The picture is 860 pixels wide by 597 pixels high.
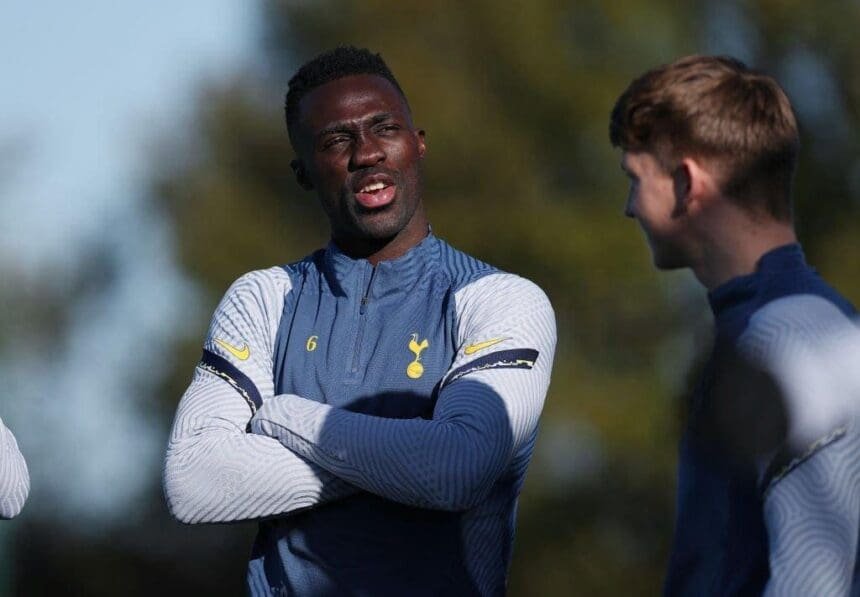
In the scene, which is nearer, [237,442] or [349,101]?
[237,442]

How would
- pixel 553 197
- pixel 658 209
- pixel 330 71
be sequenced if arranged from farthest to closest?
pixel 553 197
pixel 330 71
pixel 658 209

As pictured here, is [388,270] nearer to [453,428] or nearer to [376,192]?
[376,192]

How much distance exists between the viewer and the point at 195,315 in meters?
14.5

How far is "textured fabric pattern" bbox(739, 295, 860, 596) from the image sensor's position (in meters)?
2.89

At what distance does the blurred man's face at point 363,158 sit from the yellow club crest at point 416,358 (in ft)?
1.12

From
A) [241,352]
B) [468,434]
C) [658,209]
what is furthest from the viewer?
[241,352]

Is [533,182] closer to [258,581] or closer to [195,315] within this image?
[195,315]

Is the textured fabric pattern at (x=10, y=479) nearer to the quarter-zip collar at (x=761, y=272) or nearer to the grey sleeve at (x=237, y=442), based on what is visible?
the grey sleeve at (x=237, y=442)

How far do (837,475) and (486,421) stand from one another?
123 centimetres

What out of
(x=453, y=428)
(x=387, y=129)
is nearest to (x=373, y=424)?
(x=453, y=428)

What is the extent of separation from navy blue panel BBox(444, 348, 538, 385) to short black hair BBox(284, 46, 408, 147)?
87 cm

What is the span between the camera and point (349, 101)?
4555mm

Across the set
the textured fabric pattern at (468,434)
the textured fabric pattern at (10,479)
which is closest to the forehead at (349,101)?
the textured fabric pattern at (468,434)

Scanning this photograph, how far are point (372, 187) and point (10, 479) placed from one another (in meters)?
A: 1.15
